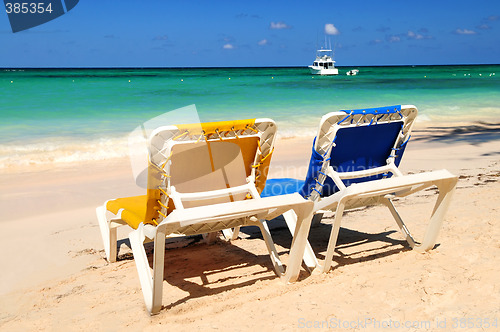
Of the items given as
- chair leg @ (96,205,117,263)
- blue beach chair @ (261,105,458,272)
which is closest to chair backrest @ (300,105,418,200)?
blue beach chair @ (261,105,458,272)

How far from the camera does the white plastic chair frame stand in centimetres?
317

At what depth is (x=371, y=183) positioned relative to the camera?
3.17 m

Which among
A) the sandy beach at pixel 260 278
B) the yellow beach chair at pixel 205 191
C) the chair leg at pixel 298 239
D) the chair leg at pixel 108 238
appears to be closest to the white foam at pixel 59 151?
the sandy beach at pixel 260 278

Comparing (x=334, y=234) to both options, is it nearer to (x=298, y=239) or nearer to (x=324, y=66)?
(x=298, y=239)

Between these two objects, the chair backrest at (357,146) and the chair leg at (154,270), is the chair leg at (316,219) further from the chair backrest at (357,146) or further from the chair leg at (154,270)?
the chair leg at (154,270)

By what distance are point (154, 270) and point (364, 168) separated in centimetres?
180

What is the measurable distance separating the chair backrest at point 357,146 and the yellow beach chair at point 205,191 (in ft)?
1.32

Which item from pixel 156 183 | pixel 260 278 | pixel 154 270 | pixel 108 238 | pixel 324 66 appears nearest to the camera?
pixel 154 270

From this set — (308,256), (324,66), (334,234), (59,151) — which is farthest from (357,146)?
(324,66)

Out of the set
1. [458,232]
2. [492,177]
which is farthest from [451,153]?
[458,232]

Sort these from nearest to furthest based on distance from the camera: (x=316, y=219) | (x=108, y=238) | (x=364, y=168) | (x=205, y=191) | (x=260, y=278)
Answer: (x=205, y=191)
(x=260, y=278)
(x=364, y=168)
(x=108, y=238)
(x=316, y=219)

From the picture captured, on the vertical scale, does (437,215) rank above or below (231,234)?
above

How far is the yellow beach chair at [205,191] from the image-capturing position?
110 inches

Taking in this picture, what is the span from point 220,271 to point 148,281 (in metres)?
0.83
